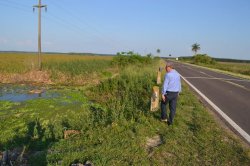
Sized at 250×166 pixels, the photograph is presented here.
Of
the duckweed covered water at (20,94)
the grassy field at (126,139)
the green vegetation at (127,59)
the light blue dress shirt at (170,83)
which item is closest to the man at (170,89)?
the light blue dress shirt at (170,83)

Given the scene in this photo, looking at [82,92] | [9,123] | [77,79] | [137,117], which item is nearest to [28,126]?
[9,123]

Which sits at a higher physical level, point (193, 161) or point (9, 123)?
point (193, 161)

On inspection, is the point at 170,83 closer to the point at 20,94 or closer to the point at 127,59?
the point at 20,94

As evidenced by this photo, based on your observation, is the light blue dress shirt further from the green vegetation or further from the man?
the green vegetation

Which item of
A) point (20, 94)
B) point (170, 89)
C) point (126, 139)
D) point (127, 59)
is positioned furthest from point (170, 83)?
point (127, 59)

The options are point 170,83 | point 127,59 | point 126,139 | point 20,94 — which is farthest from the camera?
point 127,59

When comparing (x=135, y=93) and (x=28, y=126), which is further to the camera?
(x=135, y=93)

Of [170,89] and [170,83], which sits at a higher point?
[170,83]

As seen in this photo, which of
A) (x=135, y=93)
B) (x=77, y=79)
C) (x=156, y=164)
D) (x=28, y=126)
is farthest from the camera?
(x=77, y=79)

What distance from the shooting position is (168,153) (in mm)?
5691

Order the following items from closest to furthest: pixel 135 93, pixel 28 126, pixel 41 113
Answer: pixel 28 126
pixel 41 113
pixel 135 93

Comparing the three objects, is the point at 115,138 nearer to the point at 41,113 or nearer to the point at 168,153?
the point at 168,153

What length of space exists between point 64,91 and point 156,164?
13682mm

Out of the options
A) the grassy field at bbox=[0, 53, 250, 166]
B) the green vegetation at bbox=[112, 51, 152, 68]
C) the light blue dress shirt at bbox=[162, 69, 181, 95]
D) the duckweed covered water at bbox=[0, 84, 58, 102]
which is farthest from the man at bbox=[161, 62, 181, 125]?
the green vegetation at bbox=[112, 51, 152, 68]
